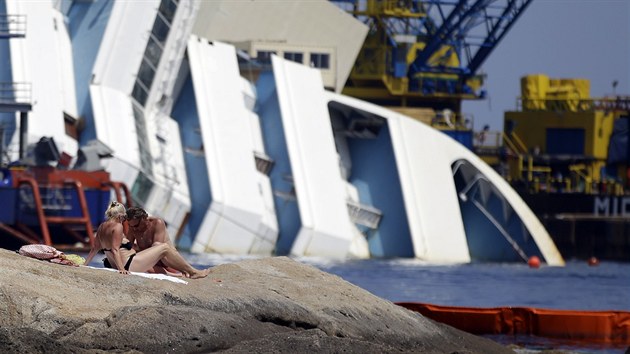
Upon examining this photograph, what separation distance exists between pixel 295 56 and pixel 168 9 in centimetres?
1020

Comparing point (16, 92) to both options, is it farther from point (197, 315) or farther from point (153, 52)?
point (197, 315)

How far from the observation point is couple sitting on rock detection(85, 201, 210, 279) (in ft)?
48.8

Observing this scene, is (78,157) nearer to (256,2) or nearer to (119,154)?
(119,154)

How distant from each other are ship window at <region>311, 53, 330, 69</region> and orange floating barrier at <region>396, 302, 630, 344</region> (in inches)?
1361

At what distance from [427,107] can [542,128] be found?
444 cm

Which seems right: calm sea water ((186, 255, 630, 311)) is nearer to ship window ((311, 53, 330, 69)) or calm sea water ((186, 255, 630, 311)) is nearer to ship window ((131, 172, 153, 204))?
ship window ((131, 172, 153, 204))

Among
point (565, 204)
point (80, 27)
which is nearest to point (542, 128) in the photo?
point (565, 204)

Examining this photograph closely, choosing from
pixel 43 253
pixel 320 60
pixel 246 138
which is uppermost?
pixel 320 60

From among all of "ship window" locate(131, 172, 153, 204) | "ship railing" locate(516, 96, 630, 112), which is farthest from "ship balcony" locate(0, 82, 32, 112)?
"ship railing" locate(516, 96, 630, 112)

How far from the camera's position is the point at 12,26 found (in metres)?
40.1

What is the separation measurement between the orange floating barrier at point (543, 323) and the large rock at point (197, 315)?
495 centimetres

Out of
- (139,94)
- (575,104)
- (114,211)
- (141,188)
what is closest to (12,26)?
(141,188)

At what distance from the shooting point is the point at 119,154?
42.4 meters

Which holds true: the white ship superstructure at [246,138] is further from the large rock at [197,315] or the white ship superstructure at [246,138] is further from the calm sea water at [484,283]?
the large rock at [197,315]
